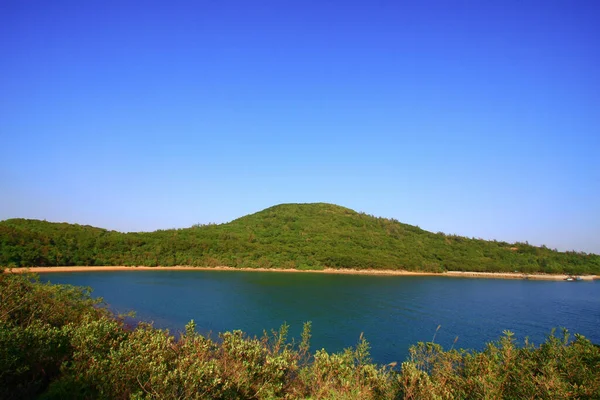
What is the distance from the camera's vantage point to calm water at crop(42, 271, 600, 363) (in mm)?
21953

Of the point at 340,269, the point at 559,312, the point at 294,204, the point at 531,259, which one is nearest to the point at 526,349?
the point at 559,312

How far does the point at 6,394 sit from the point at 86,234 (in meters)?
70.7

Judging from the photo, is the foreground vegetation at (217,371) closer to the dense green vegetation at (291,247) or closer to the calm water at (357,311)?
the calm water at (357,311)

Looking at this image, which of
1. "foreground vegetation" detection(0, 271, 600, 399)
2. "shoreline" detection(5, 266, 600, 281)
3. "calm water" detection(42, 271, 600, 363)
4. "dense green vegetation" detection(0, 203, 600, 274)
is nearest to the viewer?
"foreground vegetation" detection(0, 271, 600, 399)

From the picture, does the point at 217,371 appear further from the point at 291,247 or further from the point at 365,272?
the point at 291,247

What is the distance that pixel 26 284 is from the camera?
10977 mm

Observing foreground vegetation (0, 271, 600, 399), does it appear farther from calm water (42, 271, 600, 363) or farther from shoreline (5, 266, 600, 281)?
shoreline (5, 266, 600, 281)

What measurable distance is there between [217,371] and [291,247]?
76906 mm

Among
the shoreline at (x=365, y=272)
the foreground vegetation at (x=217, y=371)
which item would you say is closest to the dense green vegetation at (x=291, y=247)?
the shoreline at (x=365, y=272)

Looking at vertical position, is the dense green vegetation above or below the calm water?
above

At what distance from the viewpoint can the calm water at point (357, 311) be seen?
21953 millimetres

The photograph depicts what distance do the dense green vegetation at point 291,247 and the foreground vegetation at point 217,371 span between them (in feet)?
179

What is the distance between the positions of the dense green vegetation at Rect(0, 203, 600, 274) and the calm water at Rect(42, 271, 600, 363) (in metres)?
18.8

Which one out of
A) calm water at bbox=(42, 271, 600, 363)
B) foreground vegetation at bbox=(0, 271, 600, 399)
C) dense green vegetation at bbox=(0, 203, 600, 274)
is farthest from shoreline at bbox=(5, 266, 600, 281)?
foreground vegetation at bbox=(0, 271, 600, 399)
